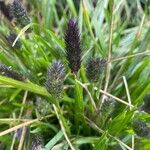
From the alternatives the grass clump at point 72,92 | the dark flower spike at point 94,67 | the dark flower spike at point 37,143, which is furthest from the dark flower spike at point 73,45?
the dark flower spike at point 37,143

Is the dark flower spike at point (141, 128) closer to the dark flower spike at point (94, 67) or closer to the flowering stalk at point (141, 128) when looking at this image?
the flowering stalk at point (141, 128)

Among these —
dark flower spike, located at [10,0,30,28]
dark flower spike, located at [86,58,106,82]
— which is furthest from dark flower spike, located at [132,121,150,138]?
dark flower spike, located at [10,0,30,28]

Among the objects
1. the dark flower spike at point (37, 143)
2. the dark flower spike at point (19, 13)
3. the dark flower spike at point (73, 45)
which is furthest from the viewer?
the dark flower spike at point (19, 13)

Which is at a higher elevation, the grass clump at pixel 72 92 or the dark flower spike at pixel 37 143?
the grass clump at pixel 72 92

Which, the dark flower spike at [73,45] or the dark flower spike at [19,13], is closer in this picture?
the dark flower spike at [73,45]

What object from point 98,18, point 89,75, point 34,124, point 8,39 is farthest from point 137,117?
point 98,18

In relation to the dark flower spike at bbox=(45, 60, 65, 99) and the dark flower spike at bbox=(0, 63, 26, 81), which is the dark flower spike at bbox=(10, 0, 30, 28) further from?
the dark flower spike at bbox=(45, 60, 65, 99)
